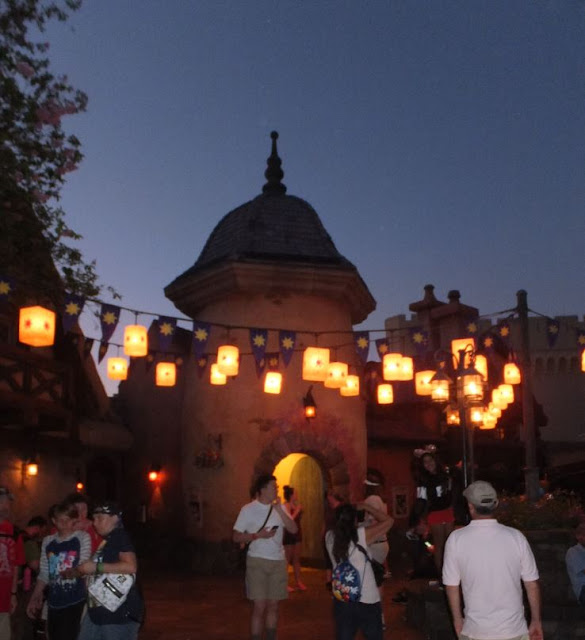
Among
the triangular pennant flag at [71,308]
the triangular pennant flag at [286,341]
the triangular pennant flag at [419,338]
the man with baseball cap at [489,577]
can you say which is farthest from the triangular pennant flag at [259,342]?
the man with baseball cap at [489,577]

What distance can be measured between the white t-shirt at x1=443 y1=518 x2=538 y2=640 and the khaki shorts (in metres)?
3.19

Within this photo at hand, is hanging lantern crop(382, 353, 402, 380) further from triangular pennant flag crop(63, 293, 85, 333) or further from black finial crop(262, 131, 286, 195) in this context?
black finial crop(262, 131, 286, 195)

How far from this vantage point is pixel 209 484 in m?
16.7

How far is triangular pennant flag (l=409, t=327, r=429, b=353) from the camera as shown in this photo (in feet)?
Result: 43.5

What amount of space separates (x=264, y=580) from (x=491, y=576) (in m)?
3.47

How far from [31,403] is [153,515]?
677 centimetres

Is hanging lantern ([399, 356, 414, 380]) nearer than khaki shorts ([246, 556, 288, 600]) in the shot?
No

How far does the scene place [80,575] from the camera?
18.5 ft

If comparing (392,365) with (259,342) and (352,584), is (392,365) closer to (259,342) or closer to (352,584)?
(259,342)

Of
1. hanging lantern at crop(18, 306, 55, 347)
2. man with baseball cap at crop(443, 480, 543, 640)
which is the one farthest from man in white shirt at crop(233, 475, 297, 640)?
hanging lantern at crop(18, 306, 55, 347)

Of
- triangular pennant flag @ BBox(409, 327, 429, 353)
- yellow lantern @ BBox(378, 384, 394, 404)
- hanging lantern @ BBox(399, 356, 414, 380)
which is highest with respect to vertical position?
triangular pennant flag @ BBox(409, 327, 429, 353)

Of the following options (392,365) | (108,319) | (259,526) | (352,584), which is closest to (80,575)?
(352,584)

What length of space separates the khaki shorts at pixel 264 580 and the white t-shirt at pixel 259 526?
58 millimetres

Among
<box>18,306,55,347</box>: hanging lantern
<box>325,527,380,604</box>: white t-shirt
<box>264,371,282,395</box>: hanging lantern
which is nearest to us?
<box>325,527,380,604</box>: white t-shirt
